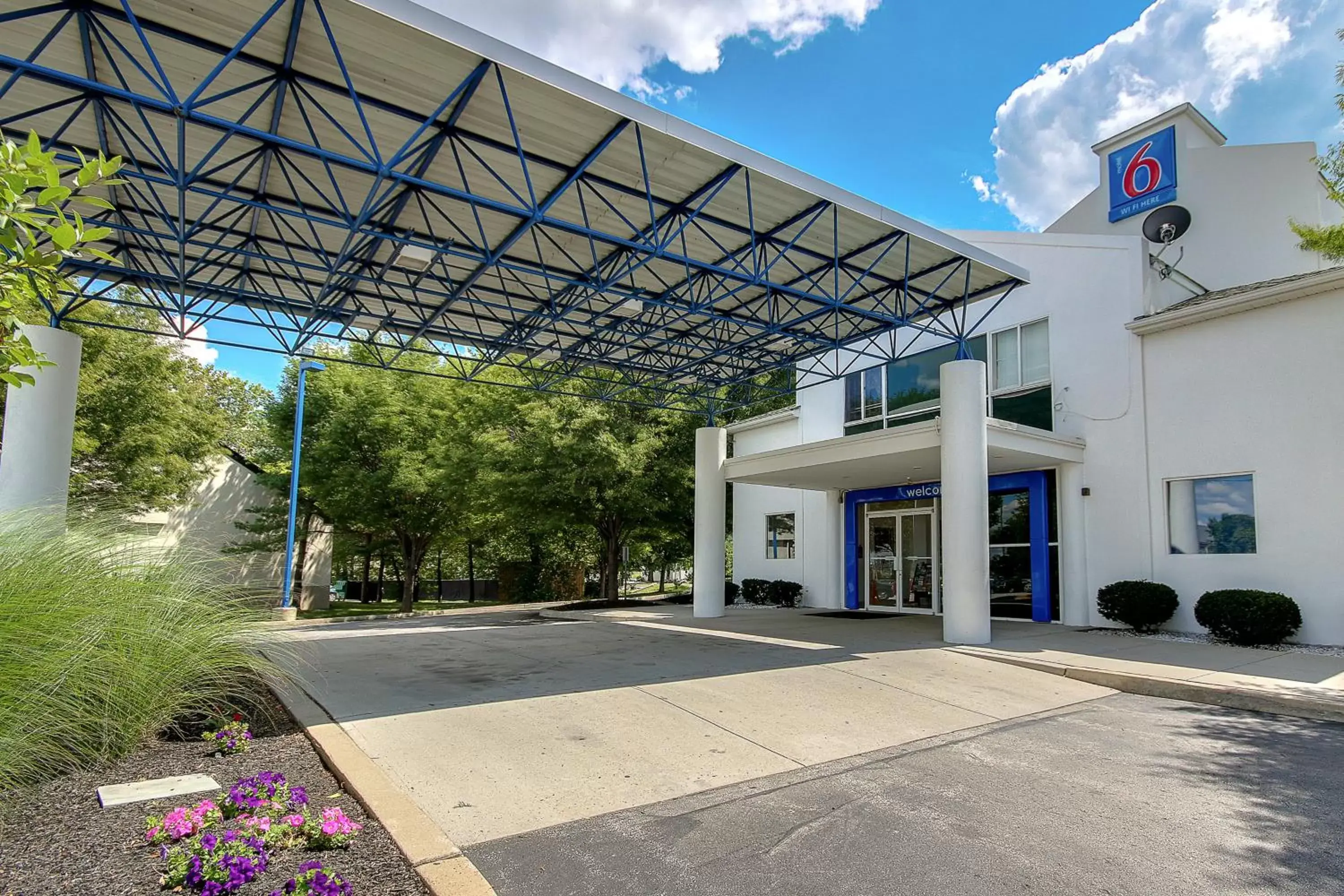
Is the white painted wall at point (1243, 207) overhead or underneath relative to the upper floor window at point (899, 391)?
overhead

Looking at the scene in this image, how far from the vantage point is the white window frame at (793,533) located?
22.0m

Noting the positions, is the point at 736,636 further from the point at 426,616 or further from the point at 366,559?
the point at 366,559

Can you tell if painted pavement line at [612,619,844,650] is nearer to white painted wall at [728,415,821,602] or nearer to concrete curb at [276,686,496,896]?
white painted wall at [728,415,821,602]

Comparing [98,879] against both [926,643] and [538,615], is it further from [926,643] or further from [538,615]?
[538,615]

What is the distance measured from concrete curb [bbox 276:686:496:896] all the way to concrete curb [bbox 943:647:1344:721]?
26.9 feet

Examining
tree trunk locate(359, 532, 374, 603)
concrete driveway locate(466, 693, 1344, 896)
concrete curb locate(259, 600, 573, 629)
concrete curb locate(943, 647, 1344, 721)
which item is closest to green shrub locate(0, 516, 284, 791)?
concrete driveway locate(466, 693, 1344, 896)

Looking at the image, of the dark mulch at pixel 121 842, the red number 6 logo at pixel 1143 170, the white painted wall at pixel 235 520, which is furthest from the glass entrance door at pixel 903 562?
the white painted wall at pixel 235 520

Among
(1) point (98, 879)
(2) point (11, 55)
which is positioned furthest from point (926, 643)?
(2) point (11, 55)

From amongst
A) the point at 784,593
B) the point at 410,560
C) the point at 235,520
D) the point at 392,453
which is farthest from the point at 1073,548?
the point at 235,520

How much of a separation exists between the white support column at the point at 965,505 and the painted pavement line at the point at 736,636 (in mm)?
2156

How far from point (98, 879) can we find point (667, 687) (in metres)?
5.68

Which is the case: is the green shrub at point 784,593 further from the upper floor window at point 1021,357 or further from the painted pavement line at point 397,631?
the upper floor window at point 1021,357

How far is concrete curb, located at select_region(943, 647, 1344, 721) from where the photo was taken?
7766mm

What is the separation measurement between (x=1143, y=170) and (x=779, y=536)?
13.0 metres
